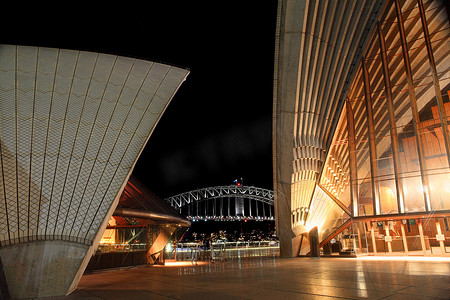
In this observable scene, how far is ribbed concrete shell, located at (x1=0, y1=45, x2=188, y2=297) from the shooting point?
7.34 meters

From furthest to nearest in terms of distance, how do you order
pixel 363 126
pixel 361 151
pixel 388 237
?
pixel 363 126, pixel 361 151, pixel 388 237

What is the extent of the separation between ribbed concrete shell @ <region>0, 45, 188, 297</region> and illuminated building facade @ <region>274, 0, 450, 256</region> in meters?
12.0

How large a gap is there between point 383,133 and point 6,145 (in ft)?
68.5

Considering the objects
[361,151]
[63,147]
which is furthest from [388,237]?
[63,147]

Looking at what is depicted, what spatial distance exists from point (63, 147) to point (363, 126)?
66.9 ft

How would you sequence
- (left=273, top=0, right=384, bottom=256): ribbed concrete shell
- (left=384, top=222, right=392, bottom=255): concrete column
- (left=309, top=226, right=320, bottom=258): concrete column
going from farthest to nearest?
(left=309, top=226, right=320, bottom=258): concrete column
(left=273, top=0, right=384, bottom=256): ribbed concrete shell
(left=384, top=222, right=392, bottom=255): concrete column

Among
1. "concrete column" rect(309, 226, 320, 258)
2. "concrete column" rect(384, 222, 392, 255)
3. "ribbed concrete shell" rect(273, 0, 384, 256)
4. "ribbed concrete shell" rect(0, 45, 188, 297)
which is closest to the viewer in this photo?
"ribbed concrete shell" rect(0, 45, 188, 297)

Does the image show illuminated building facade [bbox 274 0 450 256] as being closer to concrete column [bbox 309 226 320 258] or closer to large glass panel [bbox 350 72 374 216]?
large glass panel [bbox 350 72 374 216]

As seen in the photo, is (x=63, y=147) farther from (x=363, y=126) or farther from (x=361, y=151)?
(x=363, y=126)

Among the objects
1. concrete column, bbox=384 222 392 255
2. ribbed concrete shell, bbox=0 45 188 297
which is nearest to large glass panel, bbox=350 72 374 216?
concrete column, bbox=384 222 392 255

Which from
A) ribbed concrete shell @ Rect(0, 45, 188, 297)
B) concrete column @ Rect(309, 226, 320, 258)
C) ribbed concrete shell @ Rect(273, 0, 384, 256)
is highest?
ribbed concrete shell @ Rect(273, 0, 384, 256)

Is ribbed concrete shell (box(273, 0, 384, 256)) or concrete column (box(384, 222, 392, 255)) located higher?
ribbed concrete shell (box(273, 0, 384, 256))

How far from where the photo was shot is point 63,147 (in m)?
8.93

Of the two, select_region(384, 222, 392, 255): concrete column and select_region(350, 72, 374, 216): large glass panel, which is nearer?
select_region(384, 222, 392, 255): concrete column
